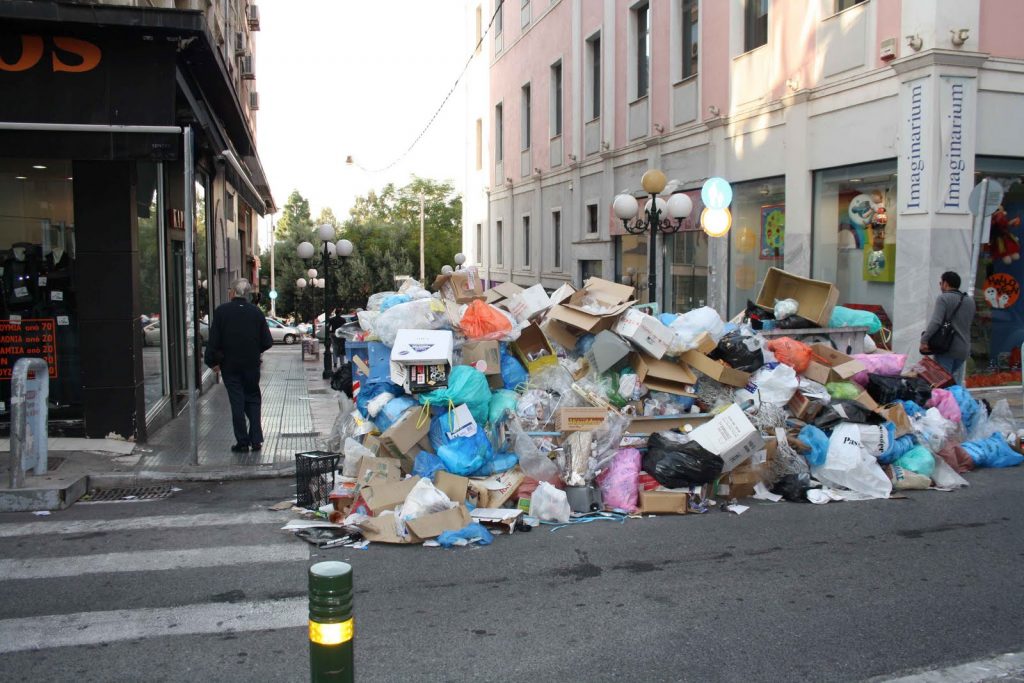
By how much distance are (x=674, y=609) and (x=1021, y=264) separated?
11024 millimetres

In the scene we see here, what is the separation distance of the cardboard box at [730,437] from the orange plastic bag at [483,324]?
2.23 metres

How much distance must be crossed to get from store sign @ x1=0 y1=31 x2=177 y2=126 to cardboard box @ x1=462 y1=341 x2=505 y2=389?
4.02 m

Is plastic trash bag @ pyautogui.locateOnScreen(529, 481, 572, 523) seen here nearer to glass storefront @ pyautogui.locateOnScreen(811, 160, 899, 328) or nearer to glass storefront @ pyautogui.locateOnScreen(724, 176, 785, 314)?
glass storefront @ pyautogui.locateOnScreen(811, 160, 899, 328)

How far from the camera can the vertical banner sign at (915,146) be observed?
1189 centimetres

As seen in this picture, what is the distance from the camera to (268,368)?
72.1ft

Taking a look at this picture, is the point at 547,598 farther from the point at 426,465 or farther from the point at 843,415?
the point at 843,415

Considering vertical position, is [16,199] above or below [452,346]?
above

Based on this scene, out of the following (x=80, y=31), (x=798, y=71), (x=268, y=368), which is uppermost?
(x=798, y=71)

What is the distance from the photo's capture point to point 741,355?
8.68 metres

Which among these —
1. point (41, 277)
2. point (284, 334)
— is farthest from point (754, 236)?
point (284, 334)

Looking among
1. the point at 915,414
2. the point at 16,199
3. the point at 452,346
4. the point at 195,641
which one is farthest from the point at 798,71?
the point at 195,641

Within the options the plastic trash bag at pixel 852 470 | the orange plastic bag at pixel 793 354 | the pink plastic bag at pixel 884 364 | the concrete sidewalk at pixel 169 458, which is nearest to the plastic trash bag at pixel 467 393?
the concrete sidewalk at pixel 169 458

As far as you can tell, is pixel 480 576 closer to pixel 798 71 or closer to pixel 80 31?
pixel 80 31

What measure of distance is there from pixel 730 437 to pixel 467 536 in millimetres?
2442
